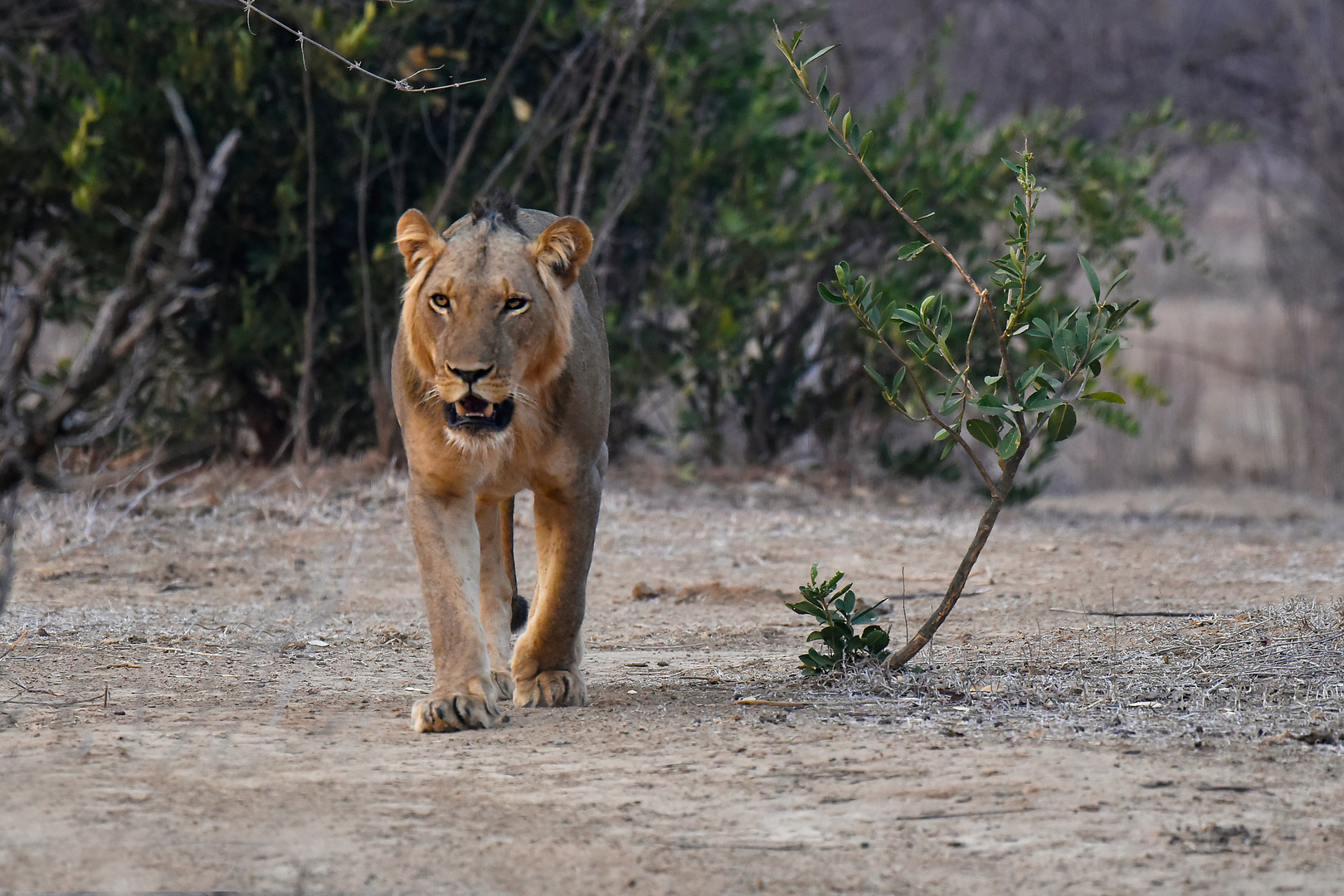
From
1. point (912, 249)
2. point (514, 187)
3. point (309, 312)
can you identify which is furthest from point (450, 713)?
point (514, 187)

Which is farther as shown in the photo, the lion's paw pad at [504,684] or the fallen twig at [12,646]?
the fallen twig at [12,646]

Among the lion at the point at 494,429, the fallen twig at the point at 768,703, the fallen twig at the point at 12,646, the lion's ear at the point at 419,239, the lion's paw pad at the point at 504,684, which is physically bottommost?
the fallen twig at the point at 12,646

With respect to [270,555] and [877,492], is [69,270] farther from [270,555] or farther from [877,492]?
[877,492]

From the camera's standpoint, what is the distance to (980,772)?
3.12 m

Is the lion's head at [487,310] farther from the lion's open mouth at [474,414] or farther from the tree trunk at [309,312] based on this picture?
the tree trunk at [309,312]

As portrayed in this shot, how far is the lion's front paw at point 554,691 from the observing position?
12.9 ft

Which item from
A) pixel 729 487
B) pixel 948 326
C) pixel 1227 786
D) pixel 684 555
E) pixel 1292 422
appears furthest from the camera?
pixel 1292 422

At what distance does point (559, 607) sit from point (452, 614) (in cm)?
34

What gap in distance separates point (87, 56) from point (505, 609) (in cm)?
588

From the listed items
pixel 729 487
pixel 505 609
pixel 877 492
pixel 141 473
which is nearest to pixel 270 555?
pixel 141 473

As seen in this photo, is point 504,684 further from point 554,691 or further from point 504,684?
point 554,691

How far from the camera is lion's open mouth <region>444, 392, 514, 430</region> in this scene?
3.63 metres

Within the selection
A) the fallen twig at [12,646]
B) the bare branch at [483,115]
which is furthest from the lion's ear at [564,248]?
the bare branch at [483,115]

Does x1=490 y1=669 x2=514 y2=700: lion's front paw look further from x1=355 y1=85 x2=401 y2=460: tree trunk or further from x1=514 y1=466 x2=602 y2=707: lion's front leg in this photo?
x1=355 y1=85 x2=401 y2=460: tree trunk
